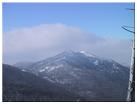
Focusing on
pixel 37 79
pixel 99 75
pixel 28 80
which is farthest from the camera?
pixel 99 75

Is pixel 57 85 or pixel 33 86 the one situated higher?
pixel 33 86

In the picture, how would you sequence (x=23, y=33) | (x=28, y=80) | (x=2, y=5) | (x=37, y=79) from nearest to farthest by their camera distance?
(x=2, y=5)
(x=23, y=33)
(x=28, y=80)
(x=37, y=79)

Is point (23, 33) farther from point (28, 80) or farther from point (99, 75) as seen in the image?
point (99, 75)

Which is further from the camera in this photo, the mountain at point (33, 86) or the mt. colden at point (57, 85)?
the mountain at point (33, 86)

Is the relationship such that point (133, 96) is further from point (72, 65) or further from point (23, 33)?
point (72, 65)

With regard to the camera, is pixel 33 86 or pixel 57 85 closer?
pixel 33 86

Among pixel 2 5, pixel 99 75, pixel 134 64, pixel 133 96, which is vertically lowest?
pixel 99 75

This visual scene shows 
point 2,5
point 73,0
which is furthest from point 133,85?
point 2,5

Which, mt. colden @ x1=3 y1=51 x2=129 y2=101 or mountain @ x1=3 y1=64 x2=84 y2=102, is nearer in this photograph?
mt. colden @ x1=3 y1=51 x2=129 y2=101

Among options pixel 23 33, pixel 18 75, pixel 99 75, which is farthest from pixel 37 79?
pixel 23 33

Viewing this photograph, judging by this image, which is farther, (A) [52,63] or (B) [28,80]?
(A) [52,63]

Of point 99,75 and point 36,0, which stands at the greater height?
point 36,0
